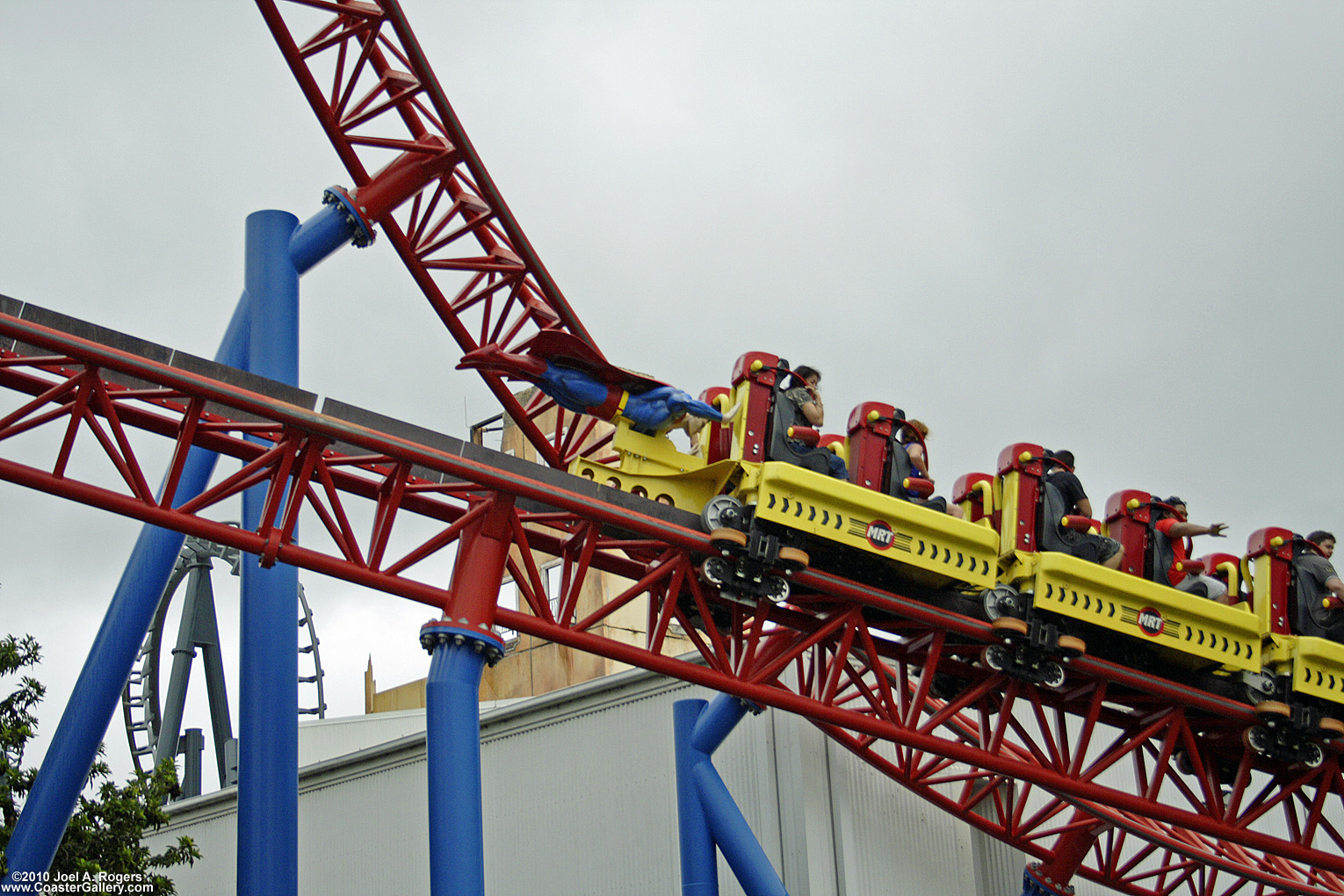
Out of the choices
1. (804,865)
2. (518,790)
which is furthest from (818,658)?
(518,790)

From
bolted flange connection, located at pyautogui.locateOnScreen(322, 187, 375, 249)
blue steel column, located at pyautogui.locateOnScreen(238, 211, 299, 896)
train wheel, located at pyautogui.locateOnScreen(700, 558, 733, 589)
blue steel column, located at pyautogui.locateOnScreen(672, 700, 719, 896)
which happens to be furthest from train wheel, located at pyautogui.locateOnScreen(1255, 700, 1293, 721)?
bolted flange connection, located at pyautogui.locateOnScreen(322, 187, 375, 249)

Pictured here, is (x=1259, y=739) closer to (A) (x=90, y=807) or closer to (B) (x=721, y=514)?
(B) (x=721, y=514)

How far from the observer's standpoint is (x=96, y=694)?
888cm

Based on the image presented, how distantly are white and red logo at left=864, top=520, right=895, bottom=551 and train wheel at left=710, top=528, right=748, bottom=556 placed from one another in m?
0.87

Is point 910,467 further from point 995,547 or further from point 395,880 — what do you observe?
point 395,880

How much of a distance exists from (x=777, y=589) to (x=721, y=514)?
63 centimetres

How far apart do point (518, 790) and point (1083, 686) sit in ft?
18.3

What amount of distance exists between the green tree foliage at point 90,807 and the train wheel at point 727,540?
3.72 metres

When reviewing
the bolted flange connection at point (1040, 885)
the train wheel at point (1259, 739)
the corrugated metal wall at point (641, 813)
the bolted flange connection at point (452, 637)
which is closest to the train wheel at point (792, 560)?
the bolted flange connection at point (452, 637)

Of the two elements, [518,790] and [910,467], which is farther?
[518,790]

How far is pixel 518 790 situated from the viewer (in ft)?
46.4

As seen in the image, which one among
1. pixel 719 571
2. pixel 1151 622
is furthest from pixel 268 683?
pixel 1151 622

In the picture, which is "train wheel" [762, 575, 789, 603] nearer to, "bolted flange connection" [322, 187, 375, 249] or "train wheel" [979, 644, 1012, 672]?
"train wheel" [979, 644, 1012, 672]

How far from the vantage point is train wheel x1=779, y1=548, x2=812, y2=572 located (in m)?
9.23
